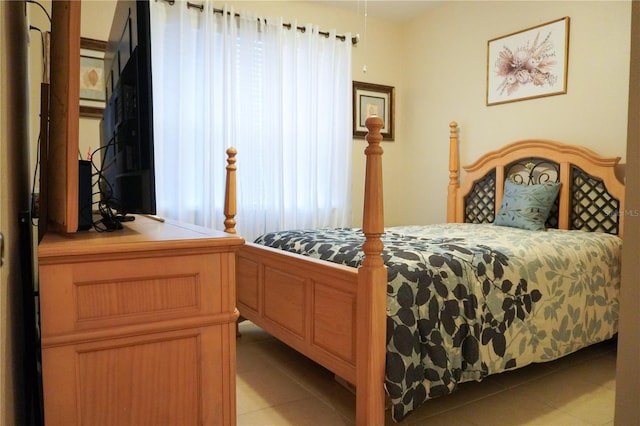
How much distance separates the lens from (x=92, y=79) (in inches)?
124

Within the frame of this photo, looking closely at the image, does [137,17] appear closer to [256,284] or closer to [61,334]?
[61,334]

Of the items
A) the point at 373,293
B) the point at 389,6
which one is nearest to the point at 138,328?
the point at 373,293

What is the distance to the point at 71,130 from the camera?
0.90 m

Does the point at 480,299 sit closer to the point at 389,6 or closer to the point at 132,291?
the point at 132,291

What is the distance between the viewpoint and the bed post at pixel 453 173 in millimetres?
3902

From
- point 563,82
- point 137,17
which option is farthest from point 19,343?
point 563,82

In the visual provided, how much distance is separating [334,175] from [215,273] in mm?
3006

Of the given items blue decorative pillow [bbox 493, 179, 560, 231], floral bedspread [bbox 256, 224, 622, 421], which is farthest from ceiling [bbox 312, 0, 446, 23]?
floral bedspread [bbox 256, 224, 622, 421]

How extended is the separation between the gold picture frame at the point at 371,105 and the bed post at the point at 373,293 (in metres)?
2.49

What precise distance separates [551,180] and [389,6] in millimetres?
2081

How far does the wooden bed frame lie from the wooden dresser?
0.76 meters

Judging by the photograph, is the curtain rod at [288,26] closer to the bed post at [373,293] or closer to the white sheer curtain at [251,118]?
the white sheer curtain at [251,118]

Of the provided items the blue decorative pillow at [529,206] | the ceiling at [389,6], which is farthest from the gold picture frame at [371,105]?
the blue decorative pillow at [529,206]

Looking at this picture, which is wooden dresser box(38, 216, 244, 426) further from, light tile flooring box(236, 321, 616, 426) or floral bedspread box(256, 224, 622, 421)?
light tile flooring box(236, 321, 616, 426)
